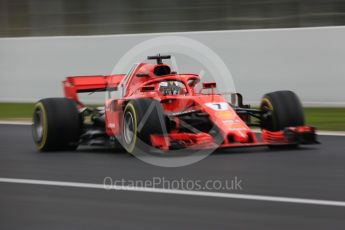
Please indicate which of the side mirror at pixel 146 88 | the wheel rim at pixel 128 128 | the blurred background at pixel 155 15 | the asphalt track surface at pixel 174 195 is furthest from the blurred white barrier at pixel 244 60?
the wheel rim at pixel 128 128

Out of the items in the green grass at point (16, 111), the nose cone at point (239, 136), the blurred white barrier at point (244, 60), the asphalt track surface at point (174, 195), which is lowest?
the asphalt track surface at point (174, 195)

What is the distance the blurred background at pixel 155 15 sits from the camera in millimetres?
17109

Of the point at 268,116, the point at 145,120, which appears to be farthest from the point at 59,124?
the point at 268,116

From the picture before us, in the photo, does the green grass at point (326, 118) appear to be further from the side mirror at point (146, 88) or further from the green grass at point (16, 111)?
the green grass at point (16, 111)

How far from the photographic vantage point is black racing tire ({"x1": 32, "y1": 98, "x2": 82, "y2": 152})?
1168 centimetres

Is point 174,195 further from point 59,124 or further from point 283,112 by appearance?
point 59,124

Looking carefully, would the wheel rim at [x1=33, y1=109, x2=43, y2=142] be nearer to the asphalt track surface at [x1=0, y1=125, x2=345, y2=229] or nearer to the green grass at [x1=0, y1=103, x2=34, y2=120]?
the asphalt track surface at [x1=0, y1=125, x2=345, y2=229]

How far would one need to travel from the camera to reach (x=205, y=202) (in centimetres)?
775

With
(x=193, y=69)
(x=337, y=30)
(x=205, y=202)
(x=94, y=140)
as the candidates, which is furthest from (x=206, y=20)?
(x=205, y=202)

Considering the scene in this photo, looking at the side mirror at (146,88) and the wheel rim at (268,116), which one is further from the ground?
the side mirror at (146,88)

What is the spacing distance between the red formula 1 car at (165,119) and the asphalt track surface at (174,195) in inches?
8.2

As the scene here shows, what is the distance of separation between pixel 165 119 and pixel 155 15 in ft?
28.4

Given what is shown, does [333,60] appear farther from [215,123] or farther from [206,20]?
[215,123]

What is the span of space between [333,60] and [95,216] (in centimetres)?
991
